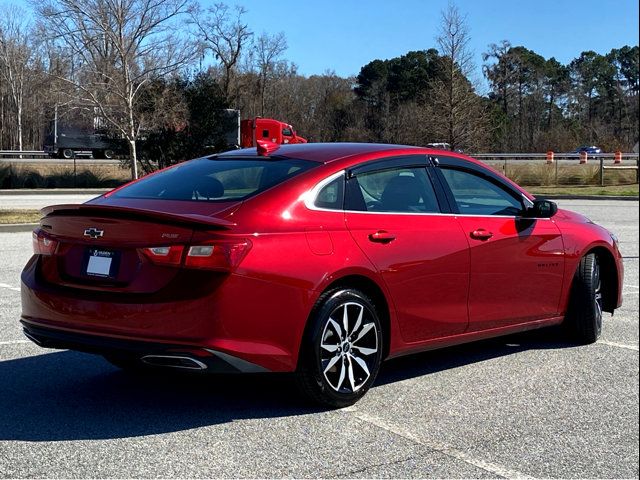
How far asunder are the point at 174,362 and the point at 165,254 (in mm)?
589

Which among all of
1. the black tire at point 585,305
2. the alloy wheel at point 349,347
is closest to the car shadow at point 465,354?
the black tire at point 585,305

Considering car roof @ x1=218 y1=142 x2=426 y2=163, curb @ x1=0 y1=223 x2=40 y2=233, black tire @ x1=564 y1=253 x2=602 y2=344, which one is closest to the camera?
car roof @ x1=218 y1=142 x2=426 y2=163

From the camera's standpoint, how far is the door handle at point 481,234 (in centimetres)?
570

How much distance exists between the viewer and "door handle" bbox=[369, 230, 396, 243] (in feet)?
16.6

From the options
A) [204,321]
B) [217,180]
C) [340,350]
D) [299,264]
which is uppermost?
[217,180]

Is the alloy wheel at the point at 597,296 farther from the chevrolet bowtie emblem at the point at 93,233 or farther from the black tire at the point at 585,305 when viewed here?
the chevrolet bowtie emblem at the point at 93,233

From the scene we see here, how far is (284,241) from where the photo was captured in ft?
15.2

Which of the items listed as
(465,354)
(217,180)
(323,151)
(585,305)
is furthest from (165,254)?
(585,305)

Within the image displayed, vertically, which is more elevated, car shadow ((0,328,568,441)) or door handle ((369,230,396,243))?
door handle ((369,230,396,243))

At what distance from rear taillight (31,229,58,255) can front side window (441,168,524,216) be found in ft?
8.94

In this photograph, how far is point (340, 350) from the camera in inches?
193

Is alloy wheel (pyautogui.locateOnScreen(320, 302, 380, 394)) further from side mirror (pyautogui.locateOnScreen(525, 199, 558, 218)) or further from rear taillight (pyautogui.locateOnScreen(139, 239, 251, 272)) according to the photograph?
side mirror (pyautogui.locateOnScreen(525, 199, 558, 218))

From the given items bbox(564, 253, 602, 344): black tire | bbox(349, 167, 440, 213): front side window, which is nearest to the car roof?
bbox(349, 167, 440, 213): front side window

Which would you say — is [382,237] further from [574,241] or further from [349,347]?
[574,241]
